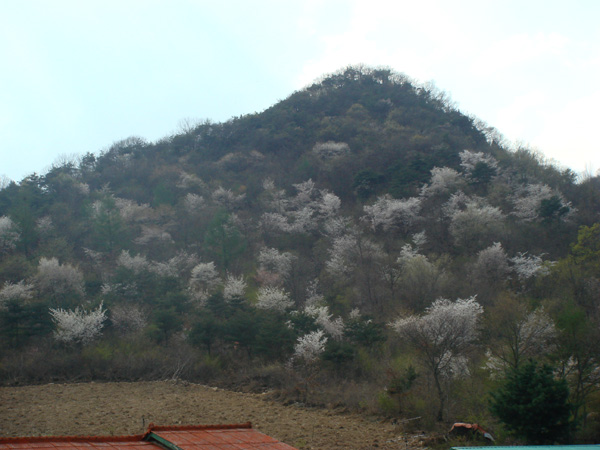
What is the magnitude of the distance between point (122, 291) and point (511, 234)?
1000 inches

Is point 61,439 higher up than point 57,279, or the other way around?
point 57,279

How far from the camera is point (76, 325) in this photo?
74.1 feet

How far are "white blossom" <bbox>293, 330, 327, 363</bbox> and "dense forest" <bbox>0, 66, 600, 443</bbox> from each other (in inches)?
3.8

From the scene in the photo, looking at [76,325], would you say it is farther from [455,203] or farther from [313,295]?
[455,203]

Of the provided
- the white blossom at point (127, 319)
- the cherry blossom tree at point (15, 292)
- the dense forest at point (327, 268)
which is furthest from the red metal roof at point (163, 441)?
the cherry blossom tree at point (15, 292)

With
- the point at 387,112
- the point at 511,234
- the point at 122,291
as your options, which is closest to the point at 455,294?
the point at 511,234

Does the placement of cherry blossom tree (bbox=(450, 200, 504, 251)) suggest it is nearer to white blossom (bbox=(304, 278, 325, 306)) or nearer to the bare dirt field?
white blossom (bbox=(304, 278, 325, 306))

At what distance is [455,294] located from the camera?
957 inches

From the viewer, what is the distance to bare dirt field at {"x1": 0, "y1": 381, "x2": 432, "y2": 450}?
12.0 m

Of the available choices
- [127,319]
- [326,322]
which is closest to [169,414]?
[326,322]

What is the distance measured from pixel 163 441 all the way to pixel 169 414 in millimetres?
8942

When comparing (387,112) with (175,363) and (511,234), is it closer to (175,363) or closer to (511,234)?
(511,234)

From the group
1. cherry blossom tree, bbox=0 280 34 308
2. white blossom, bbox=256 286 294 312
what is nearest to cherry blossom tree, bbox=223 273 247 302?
white blossom, bbox=256 286 294 312

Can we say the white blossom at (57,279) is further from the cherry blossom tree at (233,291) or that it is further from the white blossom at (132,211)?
the white blossom at (132,211)
